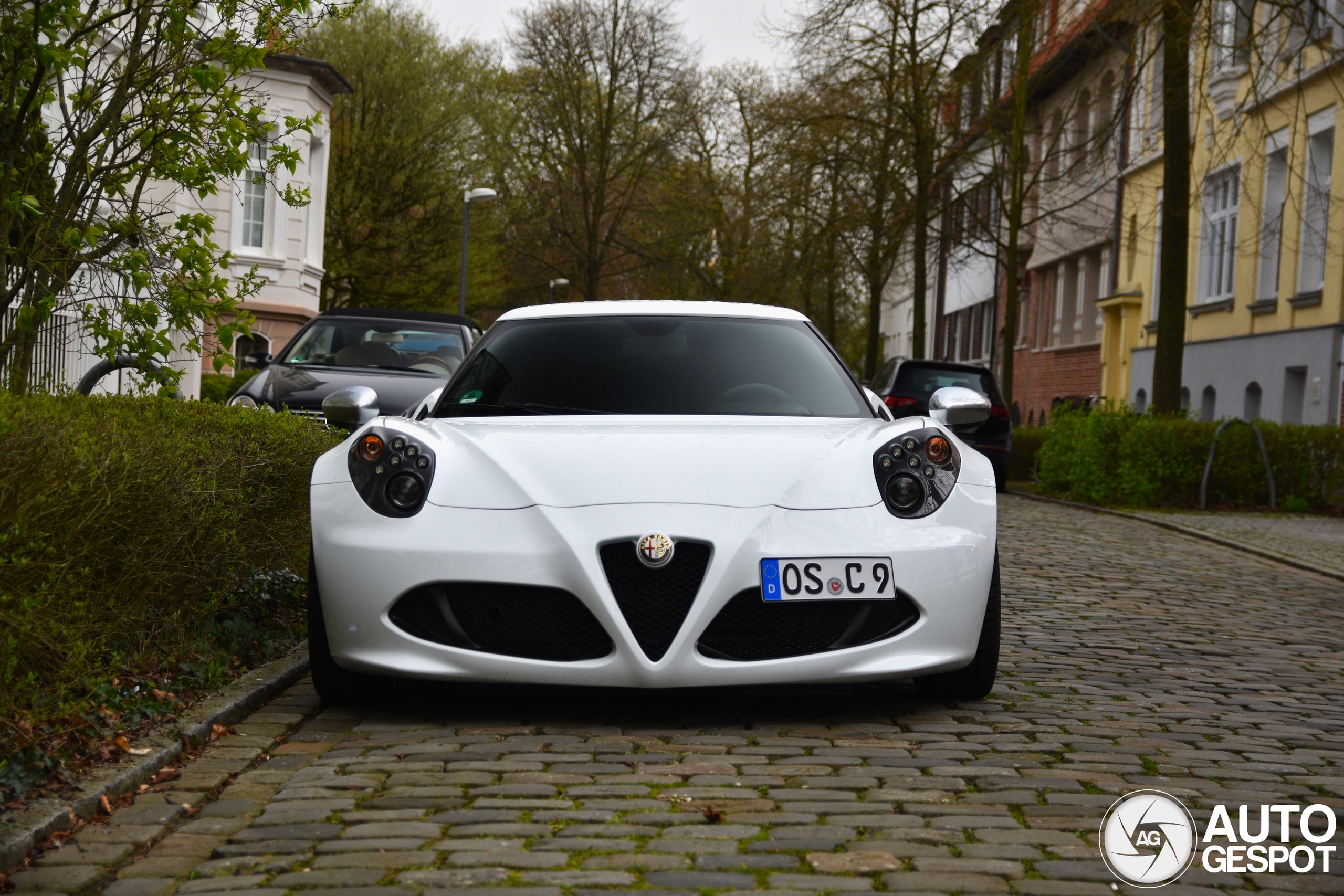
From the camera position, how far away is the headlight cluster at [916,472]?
516 centimetres

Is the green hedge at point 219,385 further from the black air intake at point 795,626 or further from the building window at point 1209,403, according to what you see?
the black air intake at point 795,626

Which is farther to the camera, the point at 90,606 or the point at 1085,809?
the point at 90,606

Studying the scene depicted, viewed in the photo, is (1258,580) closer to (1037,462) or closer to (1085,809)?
(1085,809)

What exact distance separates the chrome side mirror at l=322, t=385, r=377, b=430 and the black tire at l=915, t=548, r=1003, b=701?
242cm

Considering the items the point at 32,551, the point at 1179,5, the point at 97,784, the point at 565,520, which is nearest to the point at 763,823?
the point at 565,520

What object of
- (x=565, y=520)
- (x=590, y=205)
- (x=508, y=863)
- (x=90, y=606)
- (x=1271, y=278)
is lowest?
(x=508, y=863)

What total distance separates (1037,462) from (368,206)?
24.8 metres

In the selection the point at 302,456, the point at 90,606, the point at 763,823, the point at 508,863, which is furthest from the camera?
the point at 302,456

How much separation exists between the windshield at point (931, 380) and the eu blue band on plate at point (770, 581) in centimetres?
1631

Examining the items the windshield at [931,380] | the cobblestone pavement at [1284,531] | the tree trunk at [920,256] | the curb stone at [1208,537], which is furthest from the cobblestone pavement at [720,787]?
the tree trunk at [920,256]

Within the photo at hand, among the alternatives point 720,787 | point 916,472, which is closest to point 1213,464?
point 916,472

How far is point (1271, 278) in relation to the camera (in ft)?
89.4

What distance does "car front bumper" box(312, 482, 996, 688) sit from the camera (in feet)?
15.8

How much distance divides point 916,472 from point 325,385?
25.7 feet
